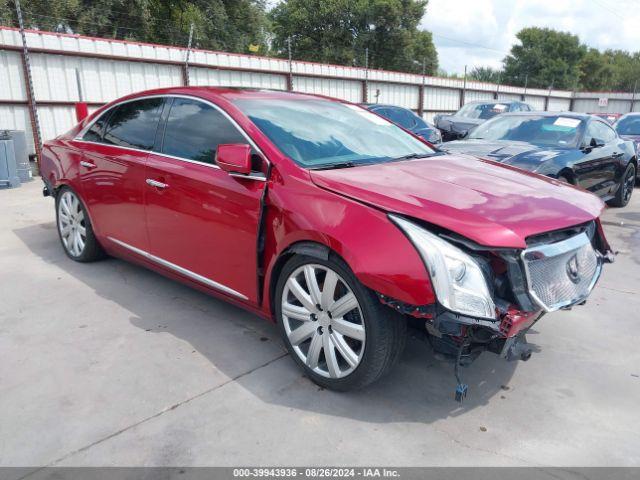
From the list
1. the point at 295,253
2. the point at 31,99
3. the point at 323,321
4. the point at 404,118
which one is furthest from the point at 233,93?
the point at 31,99

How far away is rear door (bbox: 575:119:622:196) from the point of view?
6.32 m

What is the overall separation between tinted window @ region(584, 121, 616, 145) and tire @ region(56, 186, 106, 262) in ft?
19.5

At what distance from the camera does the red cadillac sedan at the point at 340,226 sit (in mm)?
2340

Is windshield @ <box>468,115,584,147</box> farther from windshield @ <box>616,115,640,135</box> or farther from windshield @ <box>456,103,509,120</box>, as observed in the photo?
windshield @ <box>456,103,509,120</box>

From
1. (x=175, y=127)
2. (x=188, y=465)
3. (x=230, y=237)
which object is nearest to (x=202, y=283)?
(x=230, y=237)

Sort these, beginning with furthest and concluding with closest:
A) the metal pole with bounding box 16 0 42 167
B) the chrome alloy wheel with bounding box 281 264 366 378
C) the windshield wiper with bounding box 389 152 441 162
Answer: the metal pole with bounding box 16 0 42 167, the windshield wiper with bounding box 389 152 441 162, the chrome alloy wheel with bounding box 281 264 366 378

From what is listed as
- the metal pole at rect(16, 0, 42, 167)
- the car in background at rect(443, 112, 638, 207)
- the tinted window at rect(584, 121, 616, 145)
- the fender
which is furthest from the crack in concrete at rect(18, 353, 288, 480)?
the metal pole at rect(16, 0, 42, 167)

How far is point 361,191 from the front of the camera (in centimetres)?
262

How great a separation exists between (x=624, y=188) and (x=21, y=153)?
1045 cm

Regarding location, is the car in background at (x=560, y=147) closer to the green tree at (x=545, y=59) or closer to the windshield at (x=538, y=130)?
the windshield at (x=538, y=130)

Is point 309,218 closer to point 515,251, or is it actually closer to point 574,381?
point 515,251

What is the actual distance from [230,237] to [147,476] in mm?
1420

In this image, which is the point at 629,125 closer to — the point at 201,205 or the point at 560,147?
the point at 560,147

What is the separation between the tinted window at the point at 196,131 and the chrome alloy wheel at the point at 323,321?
1017 millimetres
